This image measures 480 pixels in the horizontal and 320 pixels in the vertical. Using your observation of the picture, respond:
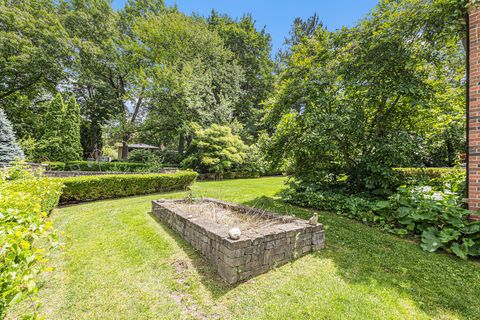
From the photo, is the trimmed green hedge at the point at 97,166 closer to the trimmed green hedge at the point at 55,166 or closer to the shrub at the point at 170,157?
the trimmed green hedge at the point at 55,166

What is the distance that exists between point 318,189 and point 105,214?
6231mm

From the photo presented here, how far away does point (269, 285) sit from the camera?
2729mm

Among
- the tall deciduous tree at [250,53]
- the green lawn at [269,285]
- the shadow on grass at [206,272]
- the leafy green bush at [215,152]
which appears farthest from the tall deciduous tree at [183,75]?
the green lawn at [269,285]

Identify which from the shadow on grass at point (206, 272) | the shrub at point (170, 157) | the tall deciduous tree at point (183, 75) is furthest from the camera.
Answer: the shrub at point (170, 157)

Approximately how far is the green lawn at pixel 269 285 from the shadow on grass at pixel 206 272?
0.5 inches

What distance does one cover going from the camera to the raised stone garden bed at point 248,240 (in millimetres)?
2771

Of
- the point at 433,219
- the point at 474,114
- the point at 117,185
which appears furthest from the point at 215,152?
the point at 474,114

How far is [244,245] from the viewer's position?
109 inches

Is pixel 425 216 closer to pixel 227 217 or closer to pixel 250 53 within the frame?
pixel 227 217

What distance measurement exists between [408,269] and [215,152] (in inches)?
437

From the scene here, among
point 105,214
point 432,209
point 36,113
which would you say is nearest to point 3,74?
point 36,113

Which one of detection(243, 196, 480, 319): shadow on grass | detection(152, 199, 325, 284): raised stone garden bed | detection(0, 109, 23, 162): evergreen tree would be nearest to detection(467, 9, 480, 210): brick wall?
detection(243, 196, 480, 319): shadow on grass

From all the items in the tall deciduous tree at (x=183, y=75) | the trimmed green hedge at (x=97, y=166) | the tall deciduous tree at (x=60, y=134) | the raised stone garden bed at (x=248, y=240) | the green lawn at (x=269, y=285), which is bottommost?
the green lawn at (x=269, y=285)

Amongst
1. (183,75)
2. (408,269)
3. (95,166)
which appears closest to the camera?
(408,269)
